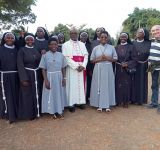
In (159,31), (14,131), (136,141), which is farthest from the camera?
(159,31)

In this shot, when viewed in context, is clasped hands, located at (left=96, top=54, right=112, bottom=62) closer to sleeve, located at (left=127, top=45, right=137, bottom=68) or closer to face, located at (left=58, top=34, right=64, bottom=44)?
sleeve, located at (left=127, top=45, right=137, bottom=68)

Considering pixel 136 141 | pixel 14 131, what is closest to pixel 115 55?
pixel 136 141

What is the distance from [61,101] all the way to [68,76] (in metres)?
0.75

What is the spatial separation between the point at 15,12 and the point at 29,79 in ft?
69.0

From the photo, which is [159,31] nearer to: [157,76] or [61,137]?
[157,76]

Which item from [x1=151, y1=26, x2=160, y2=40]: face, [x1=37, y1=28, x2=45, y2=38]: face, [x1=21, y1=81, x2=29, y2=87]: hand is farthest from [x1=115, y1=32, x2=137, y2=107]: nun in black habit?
[x1=21, y1=81, x2=29, y2=87]: hand

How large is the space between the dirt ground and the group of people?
12.7 inches

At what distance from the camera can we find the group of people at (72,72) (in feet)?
22.5

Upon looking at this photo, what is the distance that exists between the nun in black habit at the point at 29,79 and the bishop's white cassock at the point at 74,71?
830 millimetres

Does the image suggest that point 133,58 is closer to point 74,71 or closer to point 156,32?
point 156,32

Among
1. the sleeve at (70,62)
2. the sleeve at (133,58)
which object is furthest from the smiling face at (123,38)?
the sleeve at (70,62)

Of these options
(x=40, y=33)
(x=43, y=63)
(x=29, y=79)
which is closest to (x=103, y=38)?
(x=40, y=33)

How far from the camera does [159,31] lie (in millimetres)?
7508

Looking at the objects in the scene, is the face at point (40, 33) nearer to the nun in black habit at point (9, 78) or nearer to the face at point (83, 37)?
the nun in black habit at point (9, 78)
